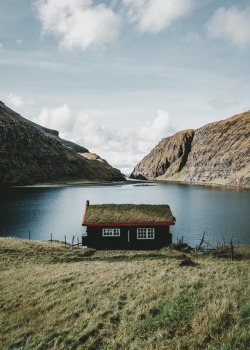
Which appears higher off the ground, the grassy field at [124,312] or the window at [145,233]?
the grassy field at [124,312]

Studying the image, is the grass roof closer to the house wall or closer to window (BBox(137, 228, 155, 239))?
the house wall

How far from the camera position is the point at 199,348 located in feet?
34.2

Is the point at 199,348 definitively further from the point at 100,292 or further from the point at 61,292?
the point at 61,292

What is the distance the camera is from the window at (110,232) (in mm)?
43750

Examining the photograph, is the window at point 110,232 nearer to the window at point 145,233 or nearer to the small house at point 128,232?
the small house at point 128,232

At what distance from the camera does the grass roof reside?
43.8 metres

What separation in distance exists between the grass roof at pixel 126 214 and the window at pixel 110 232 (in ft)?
3.71

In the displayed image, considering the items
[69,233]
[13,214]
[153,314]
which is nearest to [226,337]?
[153,314]

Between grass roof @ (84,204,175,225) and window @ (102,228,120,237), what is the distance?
1130 mm

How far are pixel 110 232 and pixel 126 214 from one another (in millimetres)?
3347

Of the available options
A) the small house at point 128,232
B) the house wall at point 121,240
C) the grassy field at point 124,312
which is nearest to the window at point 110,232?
the small house at point 128,232

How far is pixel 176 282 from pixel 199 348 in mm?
7172

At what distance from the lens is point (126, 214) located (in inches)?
1764

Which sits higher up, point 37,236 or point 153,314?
point 153,314
